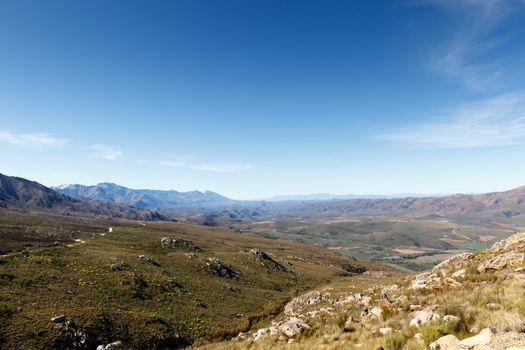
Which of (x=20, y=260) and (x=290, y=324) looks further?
(x=20, y=260)

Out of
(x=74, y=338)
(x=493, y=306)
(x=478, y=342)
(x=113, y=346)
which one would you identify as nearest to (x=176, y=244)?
(x=74, y=338)

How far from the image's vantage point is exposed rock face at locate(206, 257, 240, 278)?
65.9 meters

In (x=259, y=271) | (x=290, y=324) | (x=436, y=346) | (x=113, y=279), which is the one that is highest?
(x=436, y=346)

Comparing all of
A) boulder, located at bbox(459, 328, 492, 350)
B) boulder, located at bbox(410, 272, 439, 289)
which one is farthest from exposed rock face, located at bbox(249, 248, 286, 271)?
boulder, located at bbox(459, 328, 492, 350)

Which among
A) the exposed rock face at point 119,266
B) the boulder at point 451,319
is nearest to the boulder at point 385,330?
the boulder at point 451,319

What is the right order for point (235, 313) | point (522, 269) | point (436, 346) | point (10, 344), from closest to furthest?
point (436, 346) → point (522, 269) → point (10, 344) → point (235, 313)

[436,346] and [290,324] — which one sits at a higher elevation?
[436,346]

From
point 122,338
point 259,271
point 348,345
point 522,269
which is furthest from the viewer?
point 259,271

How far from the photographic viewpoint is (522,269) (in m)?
20.3

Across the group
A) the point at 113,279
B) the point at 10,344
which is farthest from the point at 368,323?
the point at 113,279

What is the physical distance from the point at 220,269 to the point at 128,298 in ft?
89.0

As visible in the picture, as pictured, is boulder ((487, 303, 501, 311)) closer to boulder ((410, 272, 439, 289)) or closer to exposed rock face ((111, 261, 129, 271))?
boulder ((410, 272, 439, 289))

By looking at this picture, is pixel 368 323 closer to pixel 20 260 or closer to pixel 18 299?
pixel 18 299

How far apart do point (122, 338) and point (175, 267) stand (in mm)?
32802
